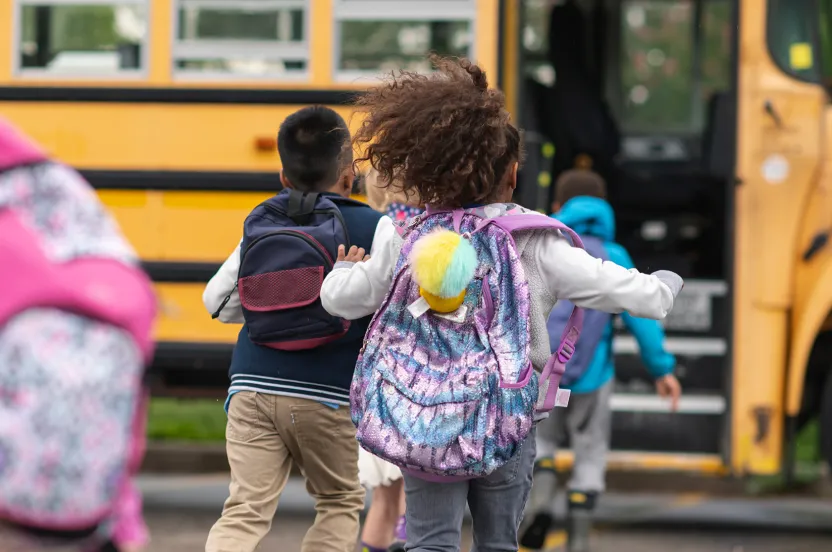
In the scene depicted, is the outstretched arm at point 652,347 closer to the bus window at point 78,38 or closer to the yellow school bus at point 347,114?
the yellow school bus at point 347,114

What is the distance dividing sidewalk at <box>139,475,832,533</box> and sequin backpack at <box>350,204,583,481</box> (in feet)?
9.76

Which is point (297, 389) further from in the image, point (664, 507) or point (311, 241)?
point (664, 507)

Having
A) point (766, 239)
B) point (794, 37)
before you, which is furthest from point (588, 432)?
point (794, 37)

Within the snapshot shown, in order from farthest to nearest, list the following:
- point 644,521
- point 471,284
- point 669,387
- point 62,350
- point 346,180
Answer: point 644,521 < point 669,387 < point 346,180 < point 471,284 < point 62,350

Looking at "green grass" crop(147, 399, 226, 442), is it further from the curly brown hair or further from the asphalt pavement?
the curly brown hair

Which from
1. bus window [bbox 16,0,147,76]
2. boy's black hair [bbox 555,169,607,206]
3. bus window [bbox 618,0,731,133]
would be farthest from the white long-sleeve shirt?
bus window [bbox 618,0,731,133]

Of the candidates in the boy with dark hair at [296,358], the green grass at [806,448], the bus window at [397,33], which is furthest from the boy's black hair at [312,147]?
the green grass at [806,448]

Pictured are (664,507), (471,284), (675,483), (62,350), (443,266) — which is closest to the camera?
(62,350)

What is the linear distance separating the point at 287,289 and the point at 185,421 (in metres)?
4.76

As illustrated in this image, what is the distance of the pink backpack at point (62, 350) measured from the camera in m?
1.49

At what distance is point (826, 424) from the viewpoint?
4754 millimetres

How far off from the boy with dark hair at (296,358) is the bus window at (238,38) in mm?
1872

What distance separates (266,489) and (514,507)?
65 centimetres

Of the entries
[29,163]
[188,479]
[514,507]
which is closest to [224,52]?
[188,479]
